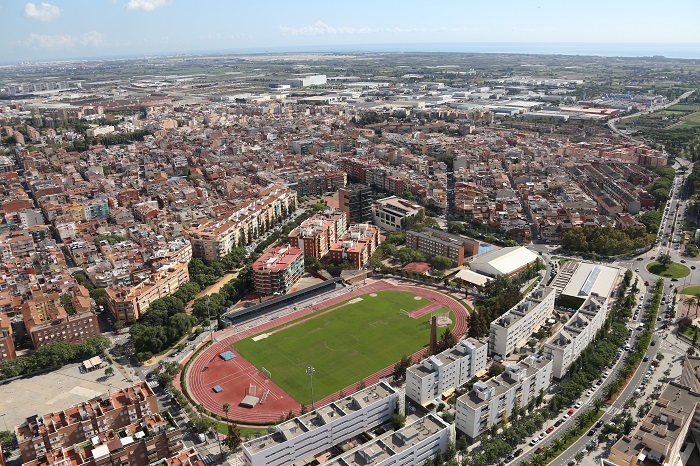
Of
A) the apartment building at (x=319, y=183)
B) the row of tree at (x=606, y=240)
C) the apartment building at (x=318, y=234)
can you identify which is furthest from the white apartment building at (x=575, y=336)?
the apartment building at (x=319, y=183)

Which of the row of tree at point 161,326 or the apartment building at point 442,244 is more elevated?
the apartment building at point 442,244

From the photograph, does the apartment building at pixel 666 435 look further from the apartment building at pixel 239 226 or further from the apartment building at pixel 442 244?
the apartment building at pixel 239 226

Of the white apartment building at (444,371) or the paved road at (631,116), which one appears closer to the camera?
the white apartment building at (444,371)

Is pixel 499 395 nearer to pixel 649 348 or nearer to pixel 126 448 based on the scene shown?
pixel 649 348

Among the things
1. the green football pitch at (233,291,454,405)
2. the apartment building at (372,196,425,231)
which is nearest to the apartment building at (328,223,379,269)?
the apartment building at (372,196,425,231)

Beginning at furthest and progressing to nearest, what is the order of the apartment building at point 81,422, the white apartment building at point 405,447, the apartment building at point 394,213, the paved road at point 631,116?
the paved road at point 631,116 < the apartment building at point 394,213 < the apartment building at point 81,422 < the white apartment building at point 405,447

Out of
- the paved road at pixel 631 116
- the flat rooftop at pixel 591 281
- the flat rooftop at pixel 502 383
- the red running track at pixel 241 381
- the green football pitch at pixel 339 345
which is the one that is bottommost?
the red running track at pixel 241 381

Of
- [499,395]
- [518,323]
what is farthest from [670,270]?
[499,395]
